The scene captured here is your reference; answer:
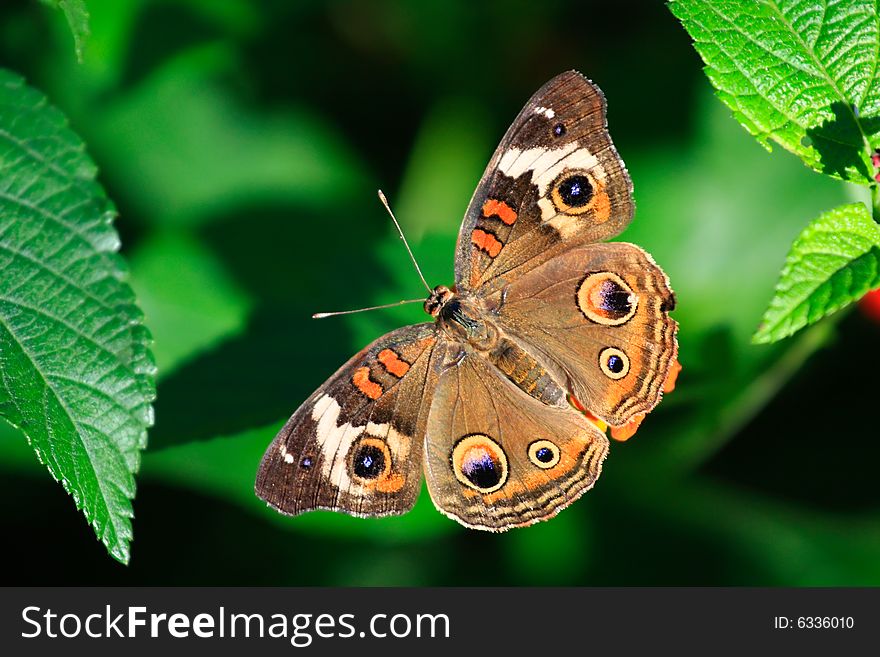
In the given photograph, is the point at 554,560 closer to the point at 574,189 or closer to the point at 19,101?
the point at 574,189

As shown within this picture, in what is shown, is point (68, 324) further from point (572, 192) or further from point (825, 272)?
point (825, 272)

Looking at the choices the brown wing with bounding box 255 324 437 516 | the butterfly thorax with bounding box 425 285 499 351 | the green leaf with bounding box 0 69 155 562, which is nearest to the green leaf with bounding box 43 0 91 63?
the green leaf with bounding box 0 69 155 562

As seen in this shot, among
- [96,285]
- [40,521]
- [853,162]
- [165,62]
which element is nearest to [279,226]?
[165,62]

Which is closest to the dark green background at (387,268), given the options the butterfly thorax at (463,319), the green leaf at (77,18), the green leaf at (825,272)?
the butterfly thorax at (463,319)

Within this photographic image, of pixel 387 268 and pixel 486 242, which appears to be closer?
pixel 486 242

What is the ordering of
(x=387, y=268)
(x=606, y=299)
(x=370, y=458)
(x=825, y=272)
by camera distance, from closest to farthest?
(x=825, y=272) → (x=370, y=458) → (x=606, y=299) → (x=387, y=268)

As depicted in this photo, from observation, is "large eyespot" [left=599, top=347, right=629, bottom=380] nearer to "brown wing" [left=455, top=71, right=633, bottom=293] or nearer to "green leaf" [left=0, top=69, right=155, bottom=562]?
"brown wing" [left=455, top=71, right=633, bottom=293]

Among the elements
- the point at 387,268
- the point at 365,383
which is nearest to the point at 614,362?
the point at 365,383
